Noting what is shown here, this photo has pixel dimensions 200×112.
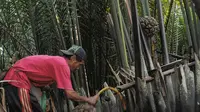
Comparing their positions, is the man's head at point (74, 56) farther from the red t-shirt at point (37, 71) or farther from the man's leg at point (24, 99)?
the man's leg at point (24, 99)

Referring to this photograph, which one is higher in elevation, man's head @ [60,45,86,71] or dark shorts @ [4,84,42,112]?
man's head @ [60,45,86,71]

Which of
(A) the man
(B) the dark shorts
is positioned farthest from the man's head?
(B) the dark shorts

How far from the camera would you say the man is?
10.1ft

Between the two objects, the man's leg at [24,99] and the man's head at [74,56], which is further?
the man's head at [74,56]

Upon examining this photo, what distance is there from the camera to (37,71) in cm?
320

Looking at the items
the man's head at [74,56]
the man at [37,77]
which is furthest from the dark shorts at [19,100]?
the man's head at [74,56]

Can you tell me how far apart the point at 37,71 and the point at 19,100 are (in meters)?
0.28

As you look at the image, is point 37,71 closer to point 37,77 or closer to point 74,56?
point 37,77

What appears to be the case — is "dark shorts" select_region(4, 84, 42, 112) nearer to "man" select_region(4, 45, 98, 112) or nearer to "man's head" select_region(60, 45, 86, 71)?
"man" select_region(4, 45, 98, 112)

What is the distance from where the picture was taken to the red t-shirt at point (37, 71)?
3.11 m

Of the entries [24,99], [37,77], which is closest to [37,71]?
[37,77]

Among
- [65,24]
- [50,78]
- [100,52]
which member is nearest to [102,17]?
[100,52]

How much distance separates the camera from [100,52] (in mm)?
5109

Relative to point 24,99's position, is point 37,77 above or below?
above
